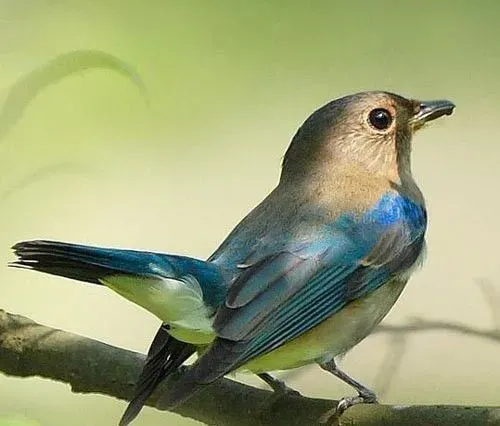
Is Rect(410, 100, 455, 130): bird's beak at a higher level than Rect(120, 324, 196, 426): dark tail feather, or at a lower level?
higher

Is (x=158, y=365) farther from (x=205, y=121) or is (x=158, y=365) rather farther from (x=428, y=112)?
(x=205, y=121)

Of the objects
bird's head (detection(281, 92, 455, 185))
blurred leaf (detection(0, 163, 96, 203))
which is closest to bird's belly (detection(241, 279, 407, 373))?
bird's head (detection(281, 92, 455, 185))

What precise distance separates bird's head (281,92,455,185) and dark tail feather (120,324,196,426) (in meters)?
0.40

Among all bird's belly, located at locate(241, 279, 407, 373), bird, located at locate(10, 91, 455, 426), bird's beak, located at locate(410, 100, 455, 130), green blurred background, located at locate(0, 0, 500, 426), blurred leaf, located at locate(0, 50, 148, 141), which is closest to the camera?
bird, located at locate(10, 91, 455, 426)

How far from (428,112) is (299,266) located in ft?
1.26

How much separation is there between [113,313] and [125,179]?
0.28 meters

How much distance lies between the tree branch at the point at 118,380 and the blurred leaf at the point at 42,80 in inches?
28.0

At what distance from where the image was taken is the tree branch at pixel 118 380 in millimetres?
1102

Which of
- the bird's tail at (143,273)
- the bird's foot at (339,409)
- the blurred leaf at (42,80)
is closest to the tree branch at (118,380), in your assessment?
the bird's foot at (339,409)

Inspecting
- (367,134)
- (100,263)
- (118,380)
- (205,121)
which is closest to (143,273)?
(100,263)

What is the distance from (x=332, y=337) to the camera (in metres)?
1.23

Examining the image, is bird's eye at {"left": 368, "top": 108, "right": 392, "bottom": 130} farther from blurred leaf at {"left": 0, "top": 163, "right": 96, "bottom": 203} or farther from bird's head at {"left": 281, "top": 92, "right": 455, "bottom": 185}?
blurred leaf at {"left": 0, "top": 163, "right": 96, "bottom": 203}

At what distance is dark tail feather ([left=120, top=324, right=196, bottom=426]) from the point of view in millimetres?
1082

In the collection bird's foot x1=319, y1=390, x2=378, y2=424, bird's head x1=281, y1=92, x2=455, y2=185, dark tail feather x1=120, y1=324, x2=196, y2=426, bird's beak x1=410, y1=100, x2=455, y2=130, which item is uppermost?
bird's beak x1=410, y1=100, x2=455, y2=130
